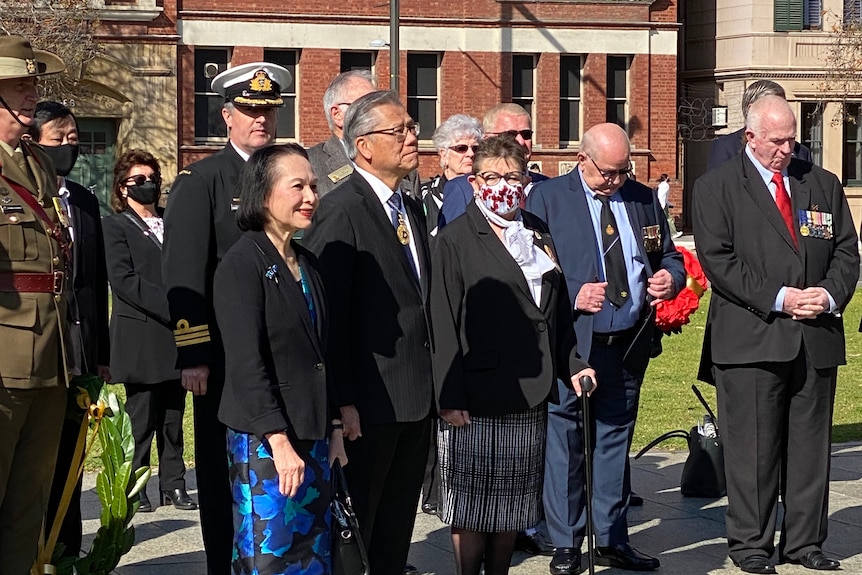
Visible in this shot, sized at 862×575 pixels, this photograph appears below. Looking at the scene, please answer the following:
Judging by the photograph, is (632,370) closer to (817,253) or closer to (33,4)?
(817,253)

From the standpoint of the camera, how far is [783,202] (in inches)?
295

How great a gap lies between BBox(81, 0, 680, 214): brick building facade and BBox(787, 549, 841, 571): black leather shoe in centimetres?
2930

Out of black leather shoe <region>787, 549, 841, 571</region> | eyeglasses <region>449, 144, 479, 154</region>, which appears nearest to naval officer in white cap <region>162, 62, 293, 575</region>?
eyeglasses <region>449, 144, 479, 154</region>

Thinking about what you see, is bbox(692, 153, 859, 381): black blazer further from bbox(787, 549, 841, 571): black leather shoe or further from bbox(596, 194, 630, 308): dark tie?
bbox(787, 549, 841, 571): black leather shoe

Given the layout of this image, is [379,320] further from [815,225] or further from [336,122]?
[815,225]

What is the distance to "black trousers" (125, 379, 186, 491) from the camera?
339 inches

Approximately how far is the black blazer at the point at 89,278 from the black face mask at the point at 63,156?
0.13 m

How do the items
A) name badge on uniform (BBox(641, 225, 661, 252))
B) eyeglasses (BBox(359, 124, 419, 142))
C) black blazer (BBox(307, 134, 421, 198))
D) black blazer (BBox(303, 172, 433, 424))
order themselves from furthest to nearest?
name badge on uniform (BBox(641, 225, 661, 252)) → black blazer (BBox(307, 134, 421, 198)) → eyeglasses (BBox(359, 124, 419, 142)) → black blazer (BBox(303, 172, 433, 424))

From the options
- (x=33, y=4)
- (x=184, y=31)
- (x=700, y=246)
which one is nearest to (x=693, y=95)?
(x=184, y=31)

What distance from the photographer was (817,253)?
7469 millimetres

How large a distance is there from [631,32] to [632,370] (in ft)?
107

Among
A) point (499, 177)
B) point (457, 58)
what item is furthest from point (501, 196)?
point (457, 58)

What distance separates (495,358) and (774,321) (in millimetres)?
1796

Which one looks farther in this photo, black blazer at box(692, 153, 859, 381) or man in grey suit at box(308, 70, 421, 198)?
black blazer at box(692, 153, 859, 381)
